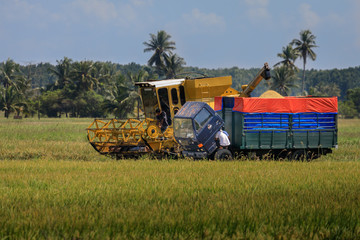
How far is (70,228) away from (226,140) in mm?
10941

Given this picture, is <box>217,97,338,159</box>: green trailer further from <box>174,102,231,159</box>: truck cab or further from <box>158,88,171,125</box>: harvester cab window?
<box>158,88,171,125</box>: harvester cab window

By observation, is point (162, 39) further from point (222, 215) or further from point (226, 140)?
point (222, 215)

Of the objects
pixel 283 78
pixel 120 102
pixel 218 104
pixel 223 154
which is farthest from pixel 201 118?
pixel 283 78

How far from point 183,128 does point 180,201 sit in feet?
28.2

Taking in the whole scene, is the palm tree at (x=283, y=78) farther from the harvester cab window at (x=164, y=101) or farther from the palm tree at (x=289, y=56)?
the harvester cab window at (x=164, y=101)

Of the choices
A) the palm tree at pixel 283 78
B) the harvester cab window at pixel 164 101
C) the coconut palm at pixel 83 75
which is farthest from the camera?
the coconut palm at pixel 83 75

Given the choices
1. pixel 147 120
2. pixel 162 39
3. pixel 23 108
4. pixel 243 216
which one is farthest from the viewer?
pixel 162 39

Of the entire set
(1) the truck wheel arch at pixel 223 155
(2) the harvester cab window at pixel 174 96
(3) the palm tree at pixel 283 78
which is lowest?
(1) the truck wheel arch at pixel 223 155

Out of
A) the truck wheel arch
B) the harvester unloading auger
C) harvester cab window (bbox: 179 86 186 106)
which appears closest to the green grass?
the truck wheel arch

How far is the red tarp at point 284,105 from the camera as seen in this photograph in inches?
719

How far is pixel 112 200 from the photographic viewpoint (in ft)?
31.8

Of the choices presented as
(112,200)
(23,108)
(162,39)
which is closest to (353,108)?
(162,39)

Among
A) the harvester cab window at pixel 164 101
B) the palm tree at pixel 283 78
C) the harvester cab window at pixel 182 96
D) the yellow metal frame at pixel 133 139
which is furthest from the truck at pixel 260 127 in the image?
the palm tree at pixel 283 78

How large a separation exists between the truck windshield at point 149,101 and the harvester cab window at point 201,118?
3068 millimetres
